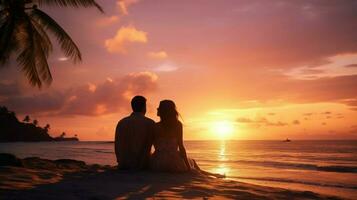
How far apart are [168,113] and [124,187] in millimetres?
2234

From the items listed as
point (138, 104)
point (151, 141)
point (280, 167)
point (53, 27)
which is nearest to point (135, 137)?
point (151, 141)

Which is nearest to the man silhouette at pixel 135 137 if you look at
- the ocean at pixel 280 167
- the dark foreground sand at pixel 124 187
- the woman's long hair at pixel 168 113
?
the woman's long hair at pixel 168 113

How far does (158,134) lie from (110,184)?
216cm

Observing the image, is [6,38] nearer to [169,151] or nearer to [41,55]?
[41,55]

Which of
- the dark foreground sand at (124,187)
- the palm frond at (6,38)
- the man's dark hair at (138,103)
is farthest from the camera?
the palm frond at (6,38)

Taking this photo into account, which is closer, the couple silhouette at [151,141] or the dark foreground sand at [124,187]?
the dark foreground sand at [124,187]

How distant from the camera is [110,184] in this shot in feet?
18.7

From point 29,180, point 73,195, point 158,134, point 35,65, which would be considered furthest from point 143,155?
point 35,65

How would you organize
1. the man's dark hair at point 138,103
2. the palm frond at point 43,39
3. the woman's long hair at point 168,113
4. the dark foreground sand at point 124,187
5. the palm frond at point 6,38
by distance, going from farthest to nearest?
the palm frond at point 43,39
the palm frond at point 6,38
the man's dark hair at point 138,103
the woman's long hair at point 168,113
the dark foreground sand at point 124,187

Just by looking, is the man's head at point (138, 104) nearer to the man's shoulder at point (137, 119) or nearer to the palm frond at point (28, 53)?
the man's shoulder at point (137, 119)

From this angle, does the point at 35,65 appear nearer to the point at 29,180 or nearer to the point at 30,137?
the point at 29,180

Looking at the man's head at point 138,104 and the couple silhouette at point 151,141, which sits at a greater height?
the man's head at point 138,104

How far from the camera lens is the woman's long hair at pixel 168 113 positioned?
24.1ft

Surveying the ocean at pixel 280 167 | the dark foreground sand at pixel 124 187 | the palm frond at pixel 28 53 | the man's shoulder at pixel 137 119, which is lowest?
the ocean at pixel 280 167
